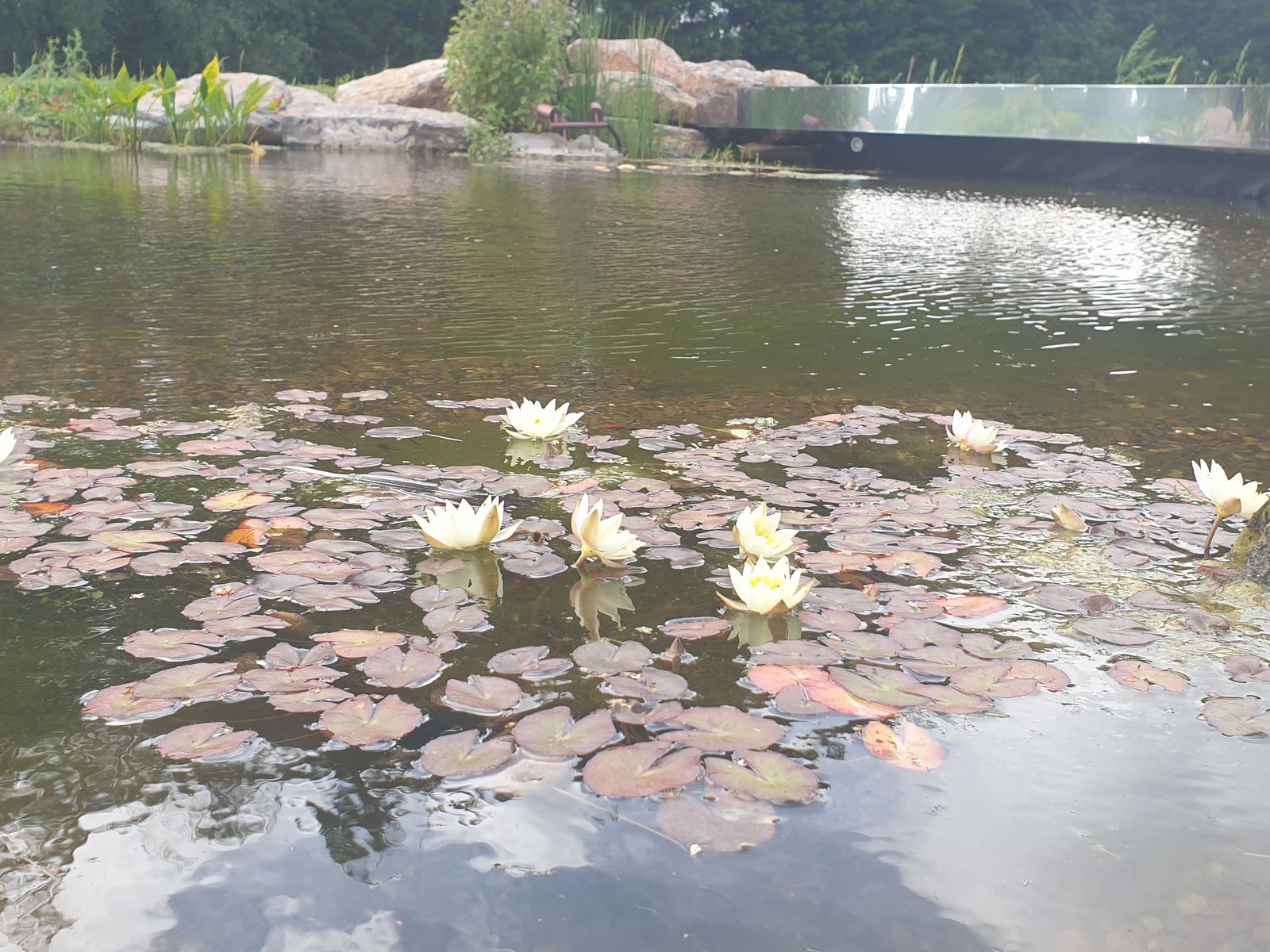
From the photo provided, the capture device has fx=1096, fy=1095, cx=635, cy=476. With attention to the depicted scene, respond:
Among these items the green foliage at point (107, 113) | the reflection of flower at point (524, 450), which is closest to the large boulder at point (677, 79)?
the green foliage at point (107, 113)

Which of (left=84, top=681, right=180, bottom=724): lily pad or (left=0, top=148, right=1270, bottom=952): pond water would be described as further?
(left=84, top=681, right=180, bottom=724): lily pad

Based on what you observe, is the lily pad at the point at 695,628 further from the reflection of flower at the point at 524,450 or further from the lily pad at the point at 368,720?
the reflection of flower at the point at 524,450

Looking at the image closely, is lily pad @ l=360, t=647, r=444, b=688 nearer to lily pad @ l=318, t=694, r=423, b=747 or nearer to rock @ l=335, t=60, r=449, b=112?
lily pad @ l=318, t=694, r=423, b=747

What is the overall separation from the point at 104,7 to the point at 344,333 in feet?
54.7

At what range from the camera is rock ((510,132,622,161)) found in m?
11.6

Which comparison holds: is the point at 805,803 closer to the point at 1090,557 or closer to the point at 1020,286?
the point at 1090,557

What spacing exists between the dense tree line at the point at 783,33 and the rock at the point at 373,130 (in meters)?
7.25

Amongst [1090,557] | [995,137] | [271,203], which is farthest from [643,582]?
[995,137]

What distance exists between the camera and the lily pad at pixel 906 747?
46.4 inches

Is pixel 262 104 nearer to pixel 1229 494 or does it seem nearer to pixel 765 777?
pixel 1229 494

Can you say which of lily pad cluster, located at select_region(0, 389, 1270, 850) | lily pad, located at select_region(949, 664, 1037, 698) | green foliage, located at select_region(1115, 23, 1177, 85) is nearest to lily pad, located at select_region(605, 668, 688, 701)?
lily pad cluster, located at select_region(0, 389, 1270, 850)

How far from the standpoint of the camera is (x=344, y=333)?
10.7 ft

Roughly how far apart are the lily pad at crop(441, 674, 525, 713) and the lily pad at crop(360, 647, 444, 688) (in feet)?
0.13

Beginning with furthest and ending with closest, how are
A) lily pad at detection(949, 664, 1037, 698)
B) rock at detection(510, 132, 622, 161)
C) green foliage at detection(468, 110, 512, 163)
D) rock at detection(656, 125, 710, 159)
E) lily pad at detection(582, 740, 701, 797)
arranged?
rock at detection(656, 125, 710, 159), rock at detection(510, 132, 622, 161), green foliage at detection(468, 110, 512, 163), lily pad at detection(949, 664, 1037, 698), lily pad at detection(582, 740, 701, 797)
